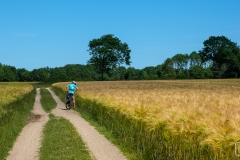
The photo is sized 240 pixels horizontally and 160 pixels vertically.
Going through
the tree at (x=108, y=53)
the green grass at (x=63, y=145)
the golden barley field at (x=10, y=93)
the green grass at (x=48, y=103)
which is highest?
the tree at (x=108, y=53)

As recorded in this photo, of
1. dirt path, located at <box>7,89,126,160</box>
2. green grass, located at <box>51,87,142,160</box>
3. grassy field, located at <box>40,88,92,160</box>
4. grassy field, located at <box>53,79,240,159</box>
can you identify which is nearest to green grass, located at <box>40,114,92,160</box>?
grassy field, located at <box>40,88,92,160</box>

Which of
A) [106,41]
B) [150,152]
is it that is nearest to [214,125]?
[150,152]

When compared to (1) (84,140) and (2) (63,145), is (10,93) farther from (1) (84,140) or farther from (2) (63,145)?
(2) (63,145)

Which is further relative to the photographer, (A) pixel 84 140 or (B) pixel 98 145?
(A) pixel 84 140

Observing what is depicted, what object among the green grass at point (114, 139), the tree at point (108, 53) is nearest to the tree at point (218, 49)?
the tree at point (108, 53)

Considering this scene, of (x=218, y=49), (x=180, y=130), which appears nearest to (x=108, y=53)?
(x=218, y=49)

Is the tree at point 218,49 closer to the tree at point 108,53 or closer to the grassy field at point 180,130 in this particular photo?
the tree at point 108,53

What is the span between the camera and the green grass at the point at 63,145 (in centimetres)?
1008

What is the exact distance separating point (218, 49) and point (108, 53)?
123 ft

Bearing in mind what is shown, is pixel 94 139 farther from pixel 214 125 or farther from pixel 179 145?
pixel 214 125

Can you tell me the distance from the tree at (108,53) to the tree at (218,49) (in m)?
27.2

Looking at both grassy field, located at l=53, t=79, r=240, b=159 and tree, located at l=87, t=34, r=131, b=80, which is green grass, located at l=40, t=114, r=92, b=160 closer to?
grassy field, located at l=53, t=79, r=240, b=159

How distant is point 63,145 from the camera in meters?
11.5

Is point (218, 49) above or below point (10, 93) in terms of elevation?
above
